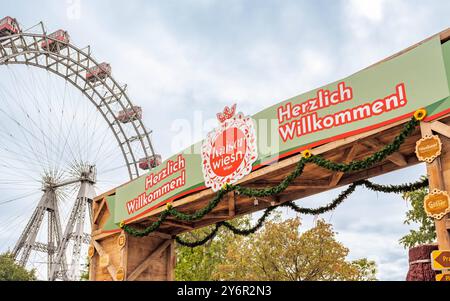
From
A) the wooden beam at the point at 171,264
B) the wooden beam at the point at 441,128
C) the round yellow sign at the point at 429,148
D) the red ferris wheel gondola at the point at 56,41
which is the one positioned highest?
the red ferris wheel gondola at the point at 56,41

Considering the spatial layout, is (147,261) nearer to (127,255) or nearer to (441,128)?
(127,255)

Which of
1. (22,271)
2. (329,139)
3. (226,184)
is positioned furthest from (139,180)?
(22,271)

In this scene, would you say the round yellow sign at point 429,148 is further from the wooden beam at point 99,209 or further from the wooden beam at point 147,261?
the wooden beam at point 99,209

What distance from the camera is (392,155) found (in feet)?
34.0

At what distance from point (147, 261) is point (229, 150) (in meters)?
→ 6.73

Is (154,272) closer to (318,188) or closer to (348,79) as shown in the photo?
(318,188)

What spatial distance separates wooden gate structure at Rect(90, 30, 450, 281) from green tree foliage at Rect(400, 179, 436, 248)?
1126cm

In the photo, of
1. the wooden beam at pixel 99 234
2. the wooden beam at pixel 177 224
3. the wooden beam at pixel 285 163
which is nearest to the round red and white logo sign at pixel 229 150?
the wooden beam at pixel 285 163

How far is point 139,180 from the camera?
16156 mm

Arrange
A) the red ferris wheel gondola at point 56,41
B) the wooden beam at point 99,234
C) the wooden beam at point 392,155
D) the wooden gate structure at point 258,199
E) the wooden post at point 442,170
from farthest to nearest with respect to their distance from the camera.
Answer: the red ferris wheel gondola at point 56,41 → the wooden beam at point 99,234 → the wooden beam at point 392,155 → the wooden gate structure at point 258,199 → the wooden post at point 442,170

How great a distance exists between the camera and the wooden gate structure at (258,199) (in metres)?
8.33

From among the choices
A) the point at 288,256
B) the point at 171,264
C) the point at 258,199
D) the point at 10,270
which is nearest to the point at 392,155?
the point at 258,199

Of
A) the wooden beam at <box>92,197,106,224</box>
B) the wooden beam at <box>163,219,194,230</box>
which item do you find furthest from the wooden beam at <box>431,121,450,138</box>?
the wooden beam at <box>92,197,106,224</box>

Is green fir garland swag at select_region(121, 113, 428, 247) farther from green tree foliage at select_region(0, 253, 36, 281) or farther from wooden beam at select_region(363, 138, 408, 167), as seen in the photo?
green tree foliage at select_region(0, 253, 36, 281)
